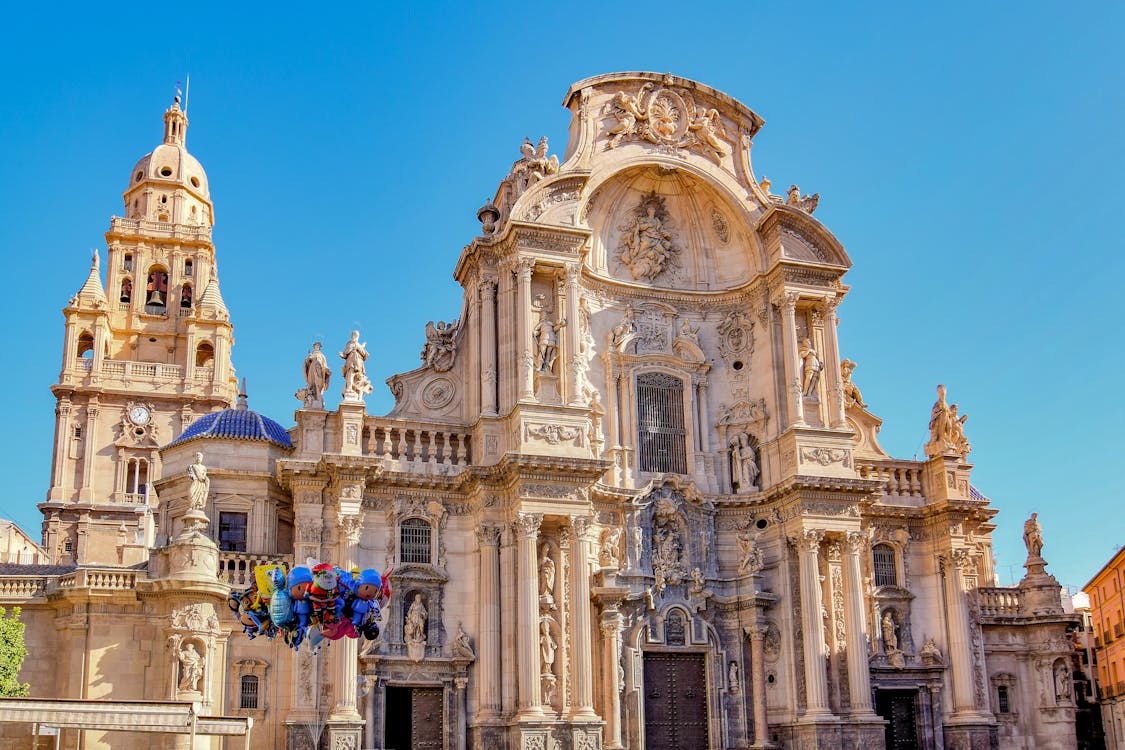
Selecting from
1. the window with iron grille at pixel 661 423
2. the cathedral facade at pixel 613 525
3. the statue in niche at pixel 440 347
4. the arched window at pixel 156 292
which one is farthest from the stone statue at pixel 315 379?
the arched window at pixel 156 292

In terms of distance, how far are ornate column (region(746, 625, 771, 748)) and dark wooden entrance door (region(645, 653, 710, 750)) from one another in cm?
136

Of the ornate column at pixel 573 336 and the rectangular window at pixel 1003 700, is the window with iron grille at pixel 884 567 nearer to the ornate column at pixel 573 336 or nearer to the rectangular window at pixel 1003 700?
the rectangular window at pixel 1003 700

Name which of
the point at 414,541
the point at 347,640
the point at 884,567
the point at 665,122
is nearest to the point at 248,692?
the point at 347,640

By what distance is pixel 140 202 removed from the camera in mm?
72625

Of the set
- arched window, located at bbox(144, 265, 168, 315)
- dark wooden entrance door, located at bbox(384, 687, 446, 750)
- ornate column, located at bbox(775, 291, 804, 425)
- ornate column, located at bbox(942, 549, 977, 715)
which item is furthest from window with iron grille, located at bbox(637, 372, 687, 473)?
arched window, located at bbox(144, 265, 168, 315)

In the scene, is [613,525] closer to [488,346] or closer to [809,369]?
[488,346]

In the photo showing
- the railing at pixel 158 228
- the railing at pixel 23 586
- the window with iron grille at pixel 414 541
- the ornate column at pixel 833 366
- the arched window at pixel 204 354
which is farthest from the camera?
the railing at pixel 158 228

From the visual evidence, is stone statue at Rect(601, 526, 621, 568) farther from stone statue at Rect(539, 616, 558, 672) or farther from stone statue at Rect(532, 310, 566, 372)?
stone statue at Rect(532, 310, 566, 372)

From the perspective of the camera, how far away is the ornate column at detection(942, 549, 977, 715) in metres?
34.3

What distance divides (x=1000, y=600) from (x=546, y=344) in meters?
16.2

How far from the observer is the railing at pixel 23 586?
98.3 feet

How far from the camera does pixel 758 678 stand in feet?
109

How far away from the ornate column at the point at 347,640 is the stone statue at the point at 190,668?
3098 millimetres

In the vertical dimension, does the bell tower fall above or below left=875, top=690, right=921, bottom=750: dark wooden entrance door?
above
